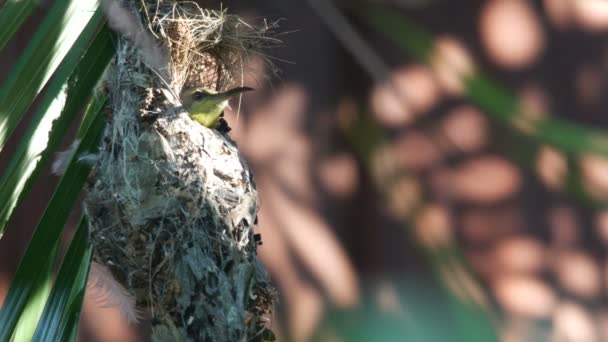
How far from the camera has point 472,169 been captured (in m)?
2.85

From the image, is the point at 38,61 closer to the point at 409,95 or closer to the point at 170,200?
the point at 170,200

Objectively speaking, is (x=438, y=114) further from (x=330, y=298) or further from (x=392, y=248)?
(x=330, y=298)

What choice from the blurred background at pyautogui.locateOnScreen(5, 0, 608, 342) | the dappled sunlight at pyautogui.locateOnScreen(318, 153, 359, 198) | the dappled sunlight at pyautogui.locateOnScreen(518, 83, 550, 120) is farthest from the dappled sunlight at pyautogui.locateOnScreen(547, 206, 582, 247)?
the dappled sunlight at pyautogui.locateOnScreen(318, 153, 359, 198)

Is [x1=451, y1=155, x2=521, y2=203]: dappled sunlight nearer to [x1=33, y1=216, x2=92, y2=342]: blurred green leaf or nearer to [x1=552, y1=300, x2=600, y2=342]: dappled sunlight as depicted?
[x1=552, y1=300, x2=600, y2=342]: dappled sunlight

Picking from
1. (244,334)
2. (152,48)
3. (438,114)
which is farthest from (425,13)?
(244,334)

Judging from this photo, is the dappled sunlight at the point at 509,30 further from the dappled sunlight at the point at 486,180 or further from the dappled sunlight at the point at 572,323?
the dappled sunlight at the point at 572,323

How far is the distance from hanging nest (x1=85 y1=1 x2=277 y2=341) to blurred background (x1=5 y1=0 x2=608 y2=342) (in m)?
1.55

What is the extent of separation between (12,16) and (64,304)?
410 millimetres

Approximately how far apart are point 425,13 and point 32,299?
200 centimetres

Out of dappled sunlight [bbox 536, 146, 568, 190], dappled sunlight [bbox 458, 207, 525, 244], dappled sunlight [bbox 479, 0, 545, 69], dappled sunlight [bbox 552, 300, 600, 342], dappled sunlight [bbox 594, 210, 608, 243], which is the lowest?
dappled sunlight [bbox 552, 300, 600, 342]

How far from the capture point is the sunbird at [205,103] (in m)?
1.31

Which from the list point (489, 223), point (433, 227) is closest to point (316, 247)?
point (433, 227)

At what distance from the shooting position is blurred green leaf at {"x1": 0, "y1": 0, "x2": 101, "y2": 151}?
1.05 meters

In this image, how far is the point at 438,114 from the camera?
2.85 metres
